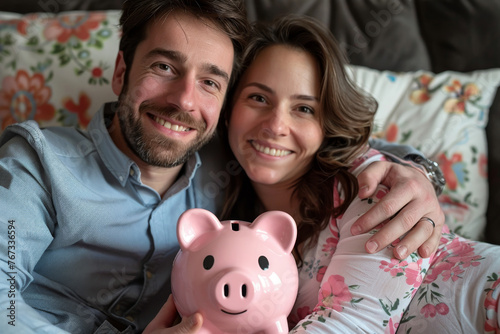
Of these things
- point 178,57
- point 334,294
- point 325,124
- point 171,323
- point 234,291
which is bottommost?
point 171,323

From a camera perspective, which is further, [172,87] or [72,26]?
[72,26]

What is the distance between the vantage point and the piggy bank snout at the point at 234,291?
0.88 metres

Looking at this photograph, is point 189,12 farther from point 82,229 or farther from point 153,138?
point 82,229

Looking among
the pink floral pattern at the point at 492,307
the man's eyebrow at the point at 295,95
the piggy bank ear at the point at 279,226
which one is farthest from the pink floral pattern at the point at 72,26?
the pink floral pattern at the point at 492,307

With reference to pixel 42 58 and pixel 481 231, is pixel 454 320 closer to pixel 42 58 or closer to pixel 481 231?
pixel 481 231

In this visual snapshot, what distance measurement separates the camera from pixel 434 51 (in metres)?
1.92

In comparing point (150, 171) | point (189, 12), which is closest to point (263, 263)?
point (150, 171)

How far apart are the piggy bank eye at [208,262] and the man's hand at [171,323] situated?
0.31 feet

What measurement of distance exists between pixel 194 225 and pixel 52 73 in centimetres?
97

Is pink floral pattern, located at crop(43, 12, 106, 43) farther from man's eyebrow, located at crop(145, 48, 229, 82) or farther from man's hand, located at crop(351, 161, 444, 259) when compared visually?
man's hand, located at crop(351, 161, 444, 259)

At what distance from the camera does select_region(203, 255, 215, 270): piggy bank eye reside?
0.91 meters

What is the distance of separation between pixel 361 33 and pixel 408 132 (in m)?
0.50

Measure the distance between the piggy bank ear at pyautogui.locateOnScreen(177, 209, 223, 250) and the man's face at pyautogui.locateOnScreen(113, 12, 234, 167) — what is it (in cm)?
30

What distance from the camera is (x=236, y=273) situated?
2.88 ft
